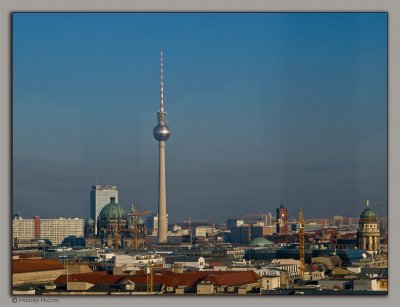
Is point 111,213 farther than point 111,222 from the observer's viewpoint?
Yes

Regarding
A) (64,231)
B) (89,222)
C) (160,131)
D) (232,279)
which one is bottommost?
(64,231)

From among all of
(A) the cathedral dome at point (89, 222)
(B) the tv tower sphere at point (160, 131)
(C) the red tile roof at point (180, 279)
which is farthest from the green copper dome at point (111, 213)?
(C) the red tile roof at point (180, 279)

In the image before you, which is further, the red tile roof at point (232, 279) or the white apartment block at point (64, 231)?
the white apartment block at point (64, 231)

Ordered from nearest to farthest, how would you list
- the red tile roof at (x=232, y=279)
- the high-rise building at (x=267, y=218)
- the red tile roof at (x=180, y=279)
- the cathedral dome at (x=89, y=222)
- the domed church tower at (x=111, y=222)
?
the red tile roof at (x=180, y=279)
the red tile roof at (x=232, y=279)
the high-rise building at (x=267, y=218)
the domed church tower at (x=111, y=222)
the cathedral dome at (x=89, y=222)

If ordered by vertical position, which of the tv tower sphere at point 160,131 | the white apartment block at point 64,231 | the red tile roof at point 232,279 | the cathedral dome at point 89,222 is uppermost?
the tv tower sphere at point 160,131

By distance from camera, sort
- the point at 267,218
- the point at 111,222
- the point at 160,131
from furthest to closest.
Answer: the point at 111,222 → the point at 267,218 → the point at 160,131

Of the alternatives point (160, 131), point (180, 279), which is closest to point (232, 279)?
point (180, 279)

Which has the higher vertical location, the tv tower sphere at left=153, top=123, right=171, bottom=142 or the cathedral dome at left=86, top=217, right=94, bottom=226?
the tv tower sphere at left=153, top=123, right=171, bottom=142

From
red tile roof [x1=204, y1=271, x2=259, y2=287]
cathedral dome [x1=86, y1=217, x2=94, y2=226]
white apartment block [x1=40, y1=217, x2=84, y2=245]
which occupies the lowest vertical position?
white apartment block [x1=40, y1=217, x2=84, y2=245]

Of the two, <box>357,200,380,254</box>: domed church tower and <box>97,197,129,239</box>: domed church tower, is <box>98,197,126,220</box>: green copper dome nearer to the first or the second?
<box>97,197,129,239</box>: domed church tower

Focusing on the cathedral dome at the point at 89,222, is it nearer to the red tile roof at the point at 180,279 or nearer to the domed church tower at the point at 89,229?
the domed church tower at the point at 89,229

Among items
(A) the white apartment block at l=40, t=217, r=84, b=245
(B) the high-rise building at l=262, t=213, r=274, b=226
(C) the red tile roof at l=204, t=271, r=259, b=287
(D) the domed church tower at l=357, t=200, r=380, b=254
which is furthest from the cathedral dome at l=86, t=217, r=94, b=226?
(C) the red tile roof at l=204, t=271, r=259, b=287

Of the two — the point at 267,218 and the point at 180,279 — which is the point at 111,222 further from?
the point at 180,279
